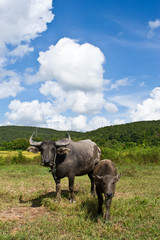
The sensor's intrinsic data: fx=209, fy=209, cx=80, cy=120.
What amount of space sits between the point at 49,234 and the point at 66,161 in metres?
2.80

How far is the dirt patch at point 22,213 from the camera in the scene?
5559 millimetres

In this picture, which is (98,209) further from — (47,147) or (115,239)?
(47,147)

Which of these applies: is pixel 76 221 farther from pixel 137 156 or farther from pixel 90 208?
pixel 137 156

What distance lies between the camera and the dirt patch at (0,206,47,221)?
5.56 meters

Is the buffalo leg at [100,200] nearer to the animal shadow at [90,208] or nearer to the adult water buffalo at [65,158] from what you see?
the animal shadow at [90,208]

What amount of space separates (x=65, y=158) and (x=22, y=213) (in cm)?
210

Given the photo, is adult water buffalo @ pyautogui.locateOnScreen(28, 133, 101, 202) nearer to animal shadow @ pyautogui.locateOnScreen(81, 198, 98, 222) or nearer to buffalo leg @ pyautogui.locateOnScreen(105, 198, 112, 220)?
animal shadow @ pyautogui.locateOnScreen(81, 198, 98, 222)

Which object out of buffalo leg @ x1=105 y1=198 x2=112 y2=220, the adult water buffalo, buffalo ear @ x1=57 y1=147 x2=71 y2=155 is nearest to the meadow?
buffalo leg @ x1=105 y1=198 x2=112 y2=220

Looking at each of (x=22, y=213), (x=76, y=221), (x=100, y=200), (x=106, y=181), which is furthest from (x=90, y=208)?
(x=22, y=213)

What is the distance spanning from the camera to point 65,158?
7.06m

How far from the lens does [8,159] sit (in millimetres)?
23594

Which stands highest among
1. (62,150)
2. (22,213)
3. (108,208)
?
(62,150)

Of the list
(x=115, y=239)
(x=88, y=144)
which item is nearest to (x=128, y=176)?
(x=88, y=144)

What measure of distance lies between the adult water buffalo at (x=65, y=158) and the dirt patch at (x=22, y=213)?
978mm
